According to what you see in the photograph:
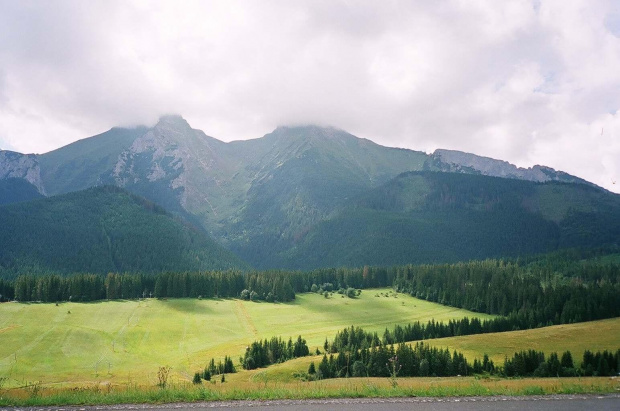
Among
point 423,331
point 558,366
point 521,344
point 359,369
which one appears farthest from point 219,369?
point 521,344

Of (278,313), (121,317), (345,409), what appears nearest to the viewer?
(345,409)

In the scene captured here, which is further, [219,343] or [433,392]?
[219,343]

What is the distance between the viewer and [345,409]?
3566cm

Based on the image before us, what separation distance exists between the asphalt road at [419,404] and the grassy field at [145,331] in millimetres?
53635

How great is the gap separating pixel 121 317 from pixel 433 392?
14209 centimetres

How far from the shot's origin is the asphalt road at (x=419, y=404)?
35656mm

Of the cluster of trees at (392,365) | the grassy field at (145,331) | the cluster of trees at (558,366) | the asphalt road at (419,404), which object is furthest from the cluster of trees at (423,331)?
the asphalt road at (419,404)

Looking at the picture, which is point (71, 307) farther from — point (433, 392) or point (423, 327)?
point (433, 392)

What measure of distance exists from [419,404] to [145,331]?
123m

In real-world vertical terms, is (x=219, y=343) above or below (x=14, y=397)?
below

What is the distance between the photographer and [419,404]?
37031 mm

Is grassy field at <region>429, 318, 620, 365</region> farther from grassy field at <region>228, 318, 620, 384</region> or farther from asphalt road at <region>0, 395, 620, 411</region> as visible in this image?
asphalt road at <region>0, 395, 620, 411</region>

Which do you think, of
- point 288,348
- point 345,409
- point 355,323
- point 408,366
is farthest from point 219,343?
point 345,409

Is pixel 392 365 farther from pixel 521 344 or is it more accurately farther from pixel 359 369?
pixel 521 344
